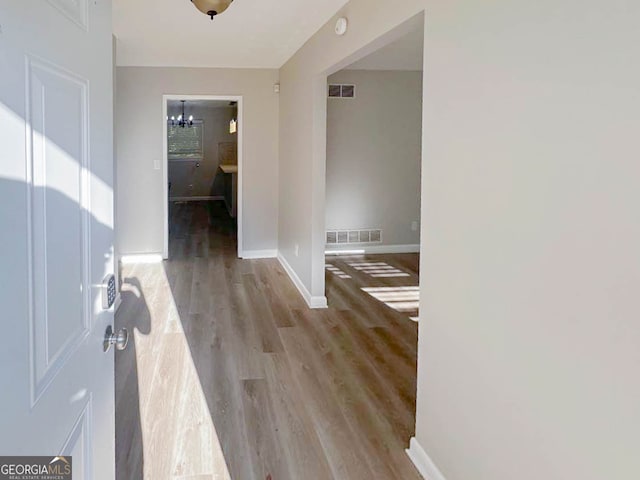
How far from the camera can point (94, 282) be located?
4.19 ft

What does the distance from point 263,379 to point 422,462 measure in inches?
49.8

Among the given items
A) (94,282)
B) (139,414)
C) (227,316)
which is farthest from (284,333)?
(94,282)

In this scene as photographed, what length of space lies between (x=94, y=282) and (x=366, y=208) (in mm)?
6365

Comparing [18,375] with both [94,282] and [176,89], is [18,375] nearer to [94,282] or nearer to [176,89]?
[94,282]

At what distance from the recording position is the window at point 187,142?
47.2 ft

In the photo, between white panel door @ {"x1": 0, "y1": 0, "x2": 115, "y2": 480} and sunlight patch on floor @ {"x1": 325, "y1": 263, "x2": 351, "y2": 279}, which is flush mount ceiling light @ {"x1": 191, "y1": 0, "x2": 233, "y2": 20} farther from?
sunlight patch on floor @ {"x1": 325, "y1": 263, "x2": 351, "y2": 279}

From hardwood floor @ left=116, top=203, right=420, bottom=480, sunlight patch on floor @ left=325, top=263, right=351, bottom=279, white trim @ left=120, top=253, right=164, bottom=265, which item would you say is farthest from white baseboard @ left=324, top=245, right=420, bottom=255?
white trim @ left=120, top=253, right=164, bottom=265

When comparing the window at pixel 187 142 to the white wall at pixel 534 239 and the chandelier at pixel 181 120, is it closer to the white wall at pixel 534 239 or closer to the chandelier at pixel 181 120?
the chandelier at pixel 181 120

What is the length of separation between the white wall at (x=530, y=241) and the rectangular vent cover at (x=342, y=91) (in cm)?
472

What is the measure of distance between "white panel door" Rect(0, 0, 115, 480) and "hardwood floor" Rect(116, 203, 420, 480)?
1214mm

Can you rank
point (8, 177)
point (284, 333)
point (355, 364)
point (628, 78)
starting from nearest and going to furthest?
point (8, 177) → point (628, 78) → point (355, 364) → point (284, 333)

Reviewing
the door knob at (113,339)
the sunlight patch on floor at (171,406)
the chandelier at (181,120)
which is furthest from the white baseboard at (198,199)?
→ the door knob at (113,339)

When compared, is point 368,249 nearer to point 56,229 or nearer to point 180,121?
point 56,229

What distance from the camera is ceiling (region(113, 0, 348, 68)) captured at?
13.2 feet
